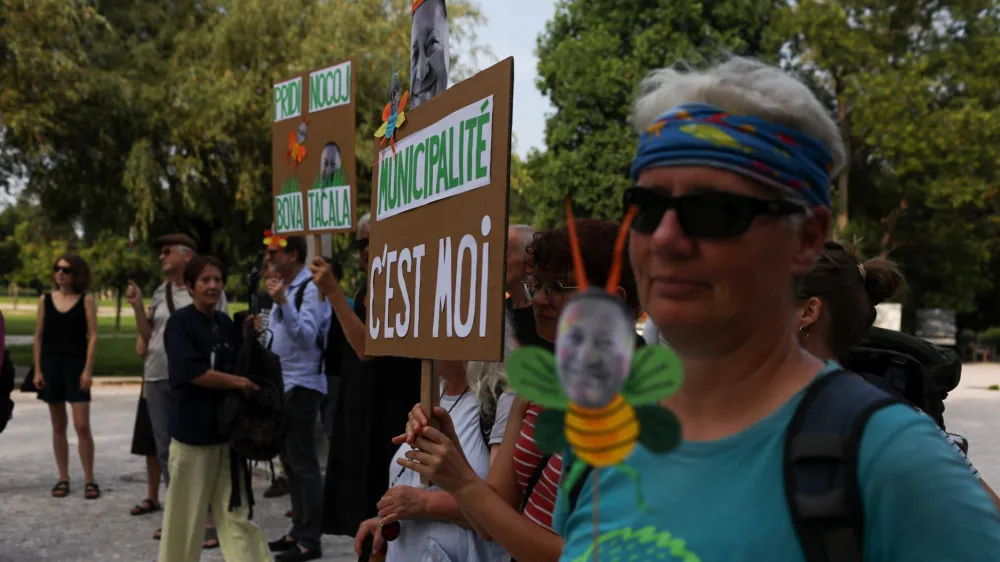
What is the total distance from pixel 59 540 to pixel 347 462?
3371mm

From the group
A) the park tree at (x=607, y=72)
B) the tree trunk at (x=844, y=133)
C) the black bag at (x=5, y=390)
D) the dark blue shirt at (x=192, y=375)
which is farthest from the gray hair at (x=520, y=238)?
the tree trunk at (x=844, y=133)

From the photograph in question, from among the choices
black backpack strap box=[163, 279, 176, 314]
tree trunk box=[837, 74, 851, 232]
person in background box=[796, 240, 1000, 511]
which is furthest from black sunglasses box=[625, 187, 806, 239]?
tree trunk box=[837, 74, 851, 232]

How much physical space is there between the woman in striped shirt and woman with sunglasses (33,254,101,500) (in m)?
6.47

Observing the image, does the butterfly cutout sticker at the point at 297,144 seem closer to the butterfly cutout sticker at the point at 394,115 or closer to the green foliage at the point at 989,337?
the butterfly cutout sticker at the point at 394,115

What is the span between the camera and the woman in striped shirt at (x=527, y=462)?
196cm

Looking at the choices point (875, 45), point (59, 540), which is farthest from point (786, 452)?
point (875, 45)

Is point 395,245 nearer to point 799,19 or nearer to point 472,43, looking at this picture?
point 472,43

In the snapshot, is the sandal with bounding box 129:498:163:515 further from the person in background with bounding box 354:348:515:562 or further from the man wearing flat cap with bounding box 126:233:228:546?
the person in background with bounding box 354:348:515:562

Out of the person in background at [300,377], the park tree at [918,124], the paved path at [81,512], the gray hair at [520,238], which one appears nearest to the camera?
the gray hair at [520,238]

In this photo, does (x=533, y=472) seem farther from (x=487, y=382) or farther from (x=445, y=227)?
(x=487, y=382)

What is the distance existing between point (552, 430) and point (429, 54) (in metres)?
1.78

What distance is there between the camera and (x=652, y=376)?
944 mm

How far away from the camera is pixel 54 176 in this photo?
57.7 ft

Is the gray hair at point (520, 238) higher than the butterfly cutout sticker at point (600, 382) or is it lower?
higher
